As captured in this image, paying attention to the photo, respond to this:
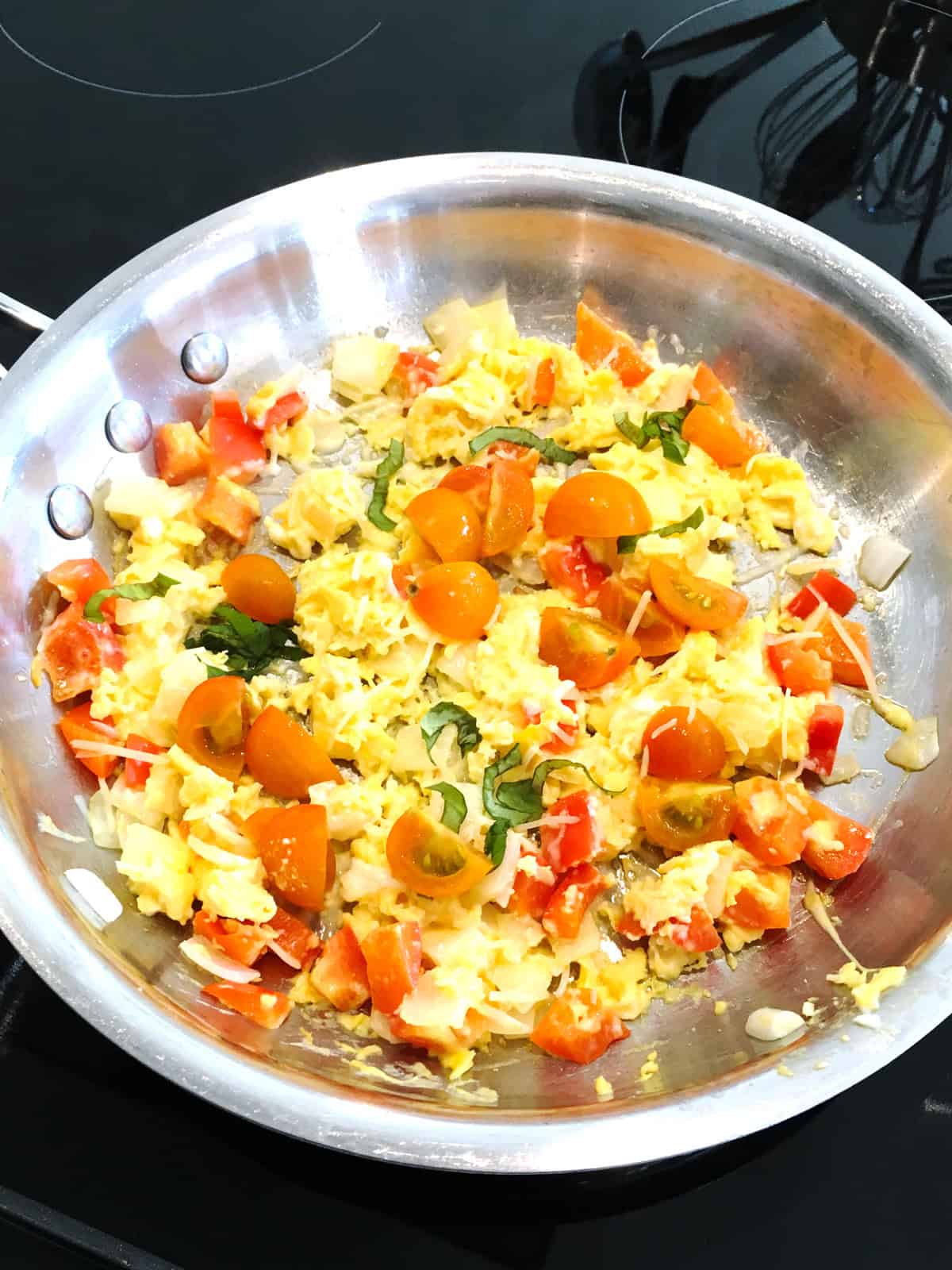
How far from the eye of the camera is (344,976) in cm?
147

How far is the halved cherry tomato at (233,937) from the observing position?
1.48 meters

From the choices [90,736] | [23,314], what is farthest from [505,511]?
[23,314]

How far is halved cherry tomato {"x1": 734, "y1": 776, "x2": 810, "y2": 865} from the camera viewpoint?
1.57 meters

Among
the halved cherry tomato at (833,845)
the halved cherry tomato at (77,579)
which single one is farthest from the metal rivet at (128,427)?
the halved cherry tomato at (833,845)

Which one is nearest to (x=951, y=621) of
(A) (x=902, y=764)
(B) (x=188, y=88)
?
(A) (x=902, y=764)

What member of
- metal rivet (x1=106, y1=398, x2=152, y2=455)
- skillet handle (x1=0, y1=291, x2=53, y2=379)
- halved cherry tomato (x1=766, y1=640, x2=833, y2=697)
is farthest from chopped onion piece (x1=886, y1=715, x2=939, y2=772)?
skillet handle (x1=0, y1=291, x2=53, y2=379)

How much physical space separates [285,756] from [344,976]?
1.12 feet

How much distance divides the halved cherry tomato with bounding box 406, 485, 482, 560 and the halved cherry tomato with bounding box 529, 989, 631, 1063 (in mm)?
764

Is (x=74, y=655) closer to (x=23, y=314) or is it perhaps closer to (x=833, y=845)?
(x=23, y=314)

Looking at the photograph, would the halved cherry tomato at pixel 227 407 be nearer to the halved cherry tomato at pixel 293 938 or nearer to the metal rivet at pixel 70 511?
the metal rivet at pixel 70 511

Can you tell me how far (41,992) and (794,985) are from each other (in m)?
1.09

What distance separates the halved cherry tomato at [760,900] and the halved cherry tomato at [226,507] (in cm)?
104

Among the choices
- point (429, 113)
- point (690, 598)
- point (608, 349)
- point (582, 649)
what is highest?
point (429, 113)

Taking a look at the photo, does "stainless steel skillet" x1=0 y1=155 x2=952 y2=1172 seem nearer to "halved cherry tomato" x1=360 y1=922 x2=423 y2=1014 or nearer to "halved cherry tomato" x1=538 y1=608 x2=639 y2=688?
"halved cherry tomato" x1=360 y1=922 x2=423 y2=1014
